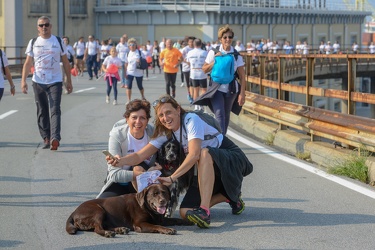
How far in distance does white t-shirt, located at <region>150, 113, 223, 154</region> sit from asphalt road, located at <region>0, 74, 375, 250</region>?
0.71 m

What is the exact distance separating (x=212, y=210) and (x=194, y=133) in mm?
1214

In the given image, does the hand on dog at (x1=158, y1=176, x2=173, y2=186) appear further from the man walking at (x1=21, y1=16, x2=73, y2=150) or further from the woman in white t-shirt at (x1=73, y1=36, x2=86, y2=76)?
the woman in white t-shirt at (x1=73, y1=36, x2=86, y2=76)

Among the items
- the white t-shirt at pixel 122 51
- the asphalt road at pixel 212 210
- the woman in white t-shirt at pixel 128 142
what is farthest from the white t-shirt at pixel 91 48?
the woman in white t-shirt at pixel 128 142

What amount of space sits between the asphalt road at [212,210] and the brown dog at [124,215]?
0.07 m

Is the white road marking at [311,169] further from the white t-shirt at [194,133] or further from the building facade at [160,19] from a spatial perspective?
the building facade at [160,19]

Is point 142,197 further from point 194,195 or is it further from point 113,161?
point 194,195

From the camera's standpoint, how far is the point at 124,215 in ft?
25.4

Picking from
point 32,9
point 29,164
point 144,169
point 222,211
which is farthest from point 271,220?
point 32,9

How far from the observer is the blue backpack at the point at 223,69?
1261 centimetres

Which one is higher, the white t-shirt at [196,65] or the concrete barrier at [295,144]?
the white t-shirt at [196,65]

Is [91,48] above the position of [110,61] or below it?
above

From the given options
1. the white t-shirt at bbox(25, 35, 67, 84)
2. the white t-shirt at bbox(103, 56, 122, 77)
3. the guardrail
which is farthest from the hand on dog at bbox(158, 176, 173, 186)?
the white t-shirt at bbox(103, 56, 122, 77)

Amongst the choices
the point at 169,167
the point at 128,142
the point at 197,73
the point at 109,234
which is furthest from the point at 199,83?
the point at 109,234

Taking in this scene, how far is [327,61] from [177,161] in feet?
152
